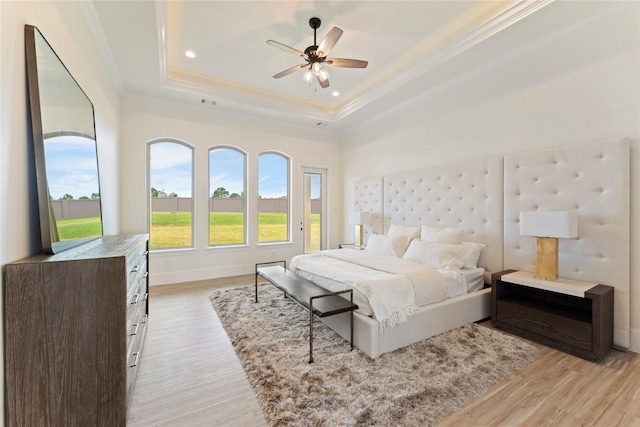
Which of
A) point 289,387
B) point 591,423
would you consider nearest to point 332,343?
point 289,387

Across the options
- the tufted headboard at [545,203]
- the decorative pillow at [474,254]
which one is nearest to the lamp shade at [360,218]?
the tufted headboard at [545,203]

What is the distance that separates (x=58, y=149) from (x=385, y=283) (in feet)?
8.52

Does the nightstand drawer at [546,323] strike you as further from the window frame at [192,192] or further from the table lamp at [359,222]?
the window frame at [192,192]

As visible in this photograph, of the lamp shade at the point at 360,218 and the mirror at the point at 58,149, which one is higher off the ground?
the mirror at the point at 58,149

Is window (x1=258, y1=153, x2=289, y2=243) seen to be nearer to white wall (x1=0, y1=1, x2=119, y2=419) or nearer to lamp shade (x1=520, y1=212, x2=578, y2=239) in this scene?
white wall (x1=0, y1=1, x2=119, y2=419)

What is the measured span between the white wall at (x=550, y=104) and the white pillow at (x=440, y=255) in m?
1.32

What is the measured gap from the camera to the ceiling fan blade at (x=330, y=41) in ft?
7.84

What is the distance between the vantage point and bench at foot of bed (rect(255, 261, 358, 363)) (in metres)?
2.18

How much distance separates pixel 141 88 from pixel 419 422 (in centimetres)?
513

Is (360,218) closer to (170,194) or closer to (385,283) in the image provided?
(385,283)

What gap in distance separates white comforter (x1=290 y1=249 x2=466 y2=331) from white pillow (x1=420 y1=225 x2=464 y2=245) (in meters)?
0.69

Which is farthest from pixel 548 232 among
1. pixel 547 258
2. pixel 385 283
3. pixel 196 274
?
pixel 196 274

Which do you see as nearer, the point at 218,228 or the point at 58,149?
the point at 58,149

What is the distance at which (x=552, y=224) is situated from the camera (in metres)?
2.42
